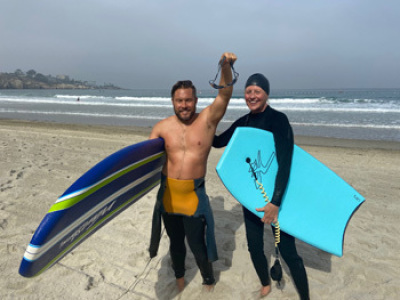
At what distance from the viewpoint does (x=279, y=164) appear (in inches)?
71.9

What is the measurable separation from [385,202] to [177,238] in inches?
141

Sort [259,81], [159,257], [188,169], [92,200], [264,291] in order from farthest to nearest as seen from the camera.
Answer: [159,257], [264,291], [188,169], [259,81], [92,200]

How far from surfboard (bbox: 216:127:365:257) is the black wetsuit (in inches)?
3.3

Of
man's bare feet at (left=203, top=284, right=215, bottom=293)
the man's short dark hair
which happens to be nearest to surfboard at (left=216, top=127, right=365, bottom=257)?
the man's short dark hair

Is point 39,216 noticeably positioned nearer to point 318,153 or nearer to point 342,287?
point 342,287

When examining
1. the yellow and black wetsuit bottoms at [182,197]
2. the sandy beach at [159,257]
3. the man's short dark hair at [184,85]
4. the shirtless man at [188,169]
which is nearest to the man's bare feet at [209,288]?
the sandy beach at [159,257]

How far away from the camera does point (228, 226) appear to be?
336cm

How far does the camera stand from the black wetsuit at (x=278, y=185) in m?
1.82

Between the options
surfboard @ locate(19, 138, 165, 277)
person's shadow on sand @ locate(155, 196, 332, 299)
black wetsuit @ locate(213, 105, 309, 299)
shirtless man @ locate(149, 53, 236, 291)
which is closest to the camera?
surfboard @ locate(19, 138, 165, 277)

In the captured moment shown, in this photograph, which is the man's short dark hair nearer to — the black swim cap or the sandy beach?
the black swim cap

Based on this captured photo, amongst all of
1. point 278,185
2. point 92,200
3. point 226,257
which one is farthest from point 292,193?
point 92,200

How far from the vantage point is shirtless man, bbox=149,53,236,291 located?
1.94 meters

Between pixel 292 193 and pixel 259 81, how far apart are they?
2.90 feet

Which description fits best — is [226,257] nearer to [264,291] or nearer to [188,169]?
[264,291]
